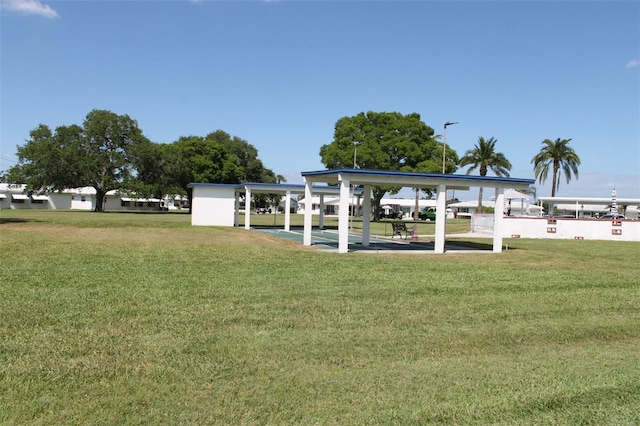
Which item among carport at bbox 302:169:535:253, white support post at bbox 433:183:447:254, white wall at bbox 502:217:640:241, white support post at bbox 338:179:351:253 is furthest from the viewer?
white wall at bbox 502:217:640:241

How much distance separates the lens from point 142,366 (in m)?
5.32

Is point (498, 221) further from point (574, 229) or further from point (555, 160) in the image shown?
point (555, 160)

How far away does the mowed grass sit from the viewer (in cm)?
442

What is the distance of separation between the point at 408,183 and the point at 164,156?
5041 cm

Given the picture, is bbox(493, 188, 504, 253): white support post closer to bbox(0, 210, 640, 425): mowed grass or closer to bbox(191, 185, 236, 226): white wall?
bbox(0, 210, 640, 425): mowed grass

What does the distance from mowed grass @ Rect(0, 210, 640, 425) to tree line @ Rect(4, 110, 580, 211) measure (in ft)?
137

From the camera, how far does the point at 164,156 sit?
64250mm

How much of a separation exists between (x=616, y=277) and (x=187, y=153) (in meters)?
65.1

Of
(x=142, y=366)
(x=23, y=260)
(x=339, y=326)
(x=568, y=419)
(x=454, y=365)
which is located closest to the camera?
(x=568, y=419)

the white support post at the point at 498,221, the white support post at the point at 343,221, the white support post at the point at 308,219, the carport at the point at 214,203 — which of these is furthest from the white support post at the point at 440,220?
the carport at the point at 214,203

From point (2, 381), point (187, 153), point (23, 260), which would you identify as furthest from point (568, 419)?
point (187, 153)

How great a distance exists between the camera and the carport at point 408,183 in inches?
687

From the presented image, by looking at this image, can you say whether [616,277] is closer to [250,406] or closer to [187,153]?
[250,406]

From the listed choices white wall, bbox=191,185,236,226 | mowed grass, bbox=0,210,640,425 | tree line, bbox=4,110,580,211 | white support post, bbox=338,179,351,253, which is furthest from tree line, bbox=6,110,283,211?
mowed grass, bbox=0,210,640,425
